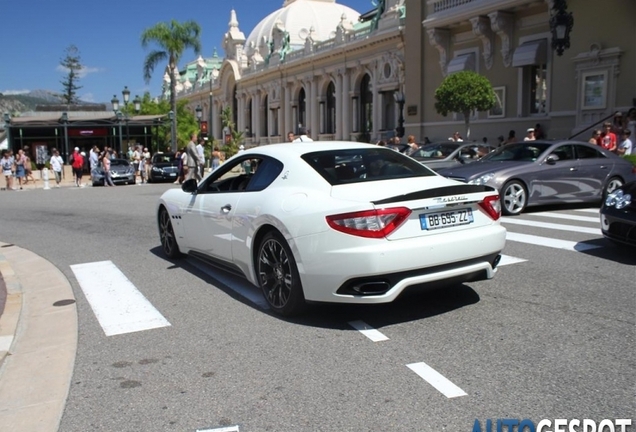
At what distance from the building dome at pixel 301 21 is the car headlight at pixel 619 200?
61.4 metres

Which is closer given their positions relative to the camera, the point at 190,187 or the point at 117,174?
the point at 190,187

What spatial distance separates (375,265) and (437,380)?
3.56 ft

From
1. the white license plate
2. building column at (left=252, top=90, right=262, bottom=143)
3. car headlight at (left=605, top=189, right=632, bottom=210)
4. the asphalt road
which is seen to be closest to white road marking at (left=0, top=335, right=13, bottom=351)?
the asphalt road

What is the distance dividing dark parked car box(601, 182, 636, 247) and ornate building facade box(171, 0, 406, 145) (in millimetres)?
31751

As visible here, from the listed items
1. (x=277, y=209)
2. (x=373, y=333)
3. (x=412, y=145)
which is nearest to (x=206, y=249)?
(x=277, y=209)

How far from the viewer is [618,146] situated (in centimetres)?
1820

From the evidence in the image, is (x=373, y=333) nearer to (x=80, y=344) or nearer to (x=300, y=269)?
(x=300, y=269)

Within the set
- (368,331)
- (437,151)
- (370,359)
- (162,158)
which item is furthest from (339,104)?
(370,359)

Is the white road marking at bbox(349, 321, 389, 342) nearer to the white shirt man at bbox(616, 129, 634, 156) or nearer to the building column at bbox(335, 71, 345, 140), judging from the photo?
the white shirt man at bbox(616, 129, 634, 156)

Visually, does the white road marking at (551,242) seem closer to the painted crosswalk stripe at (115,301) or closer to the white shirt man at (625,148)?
the painted crosswalk stripe at (115,301)

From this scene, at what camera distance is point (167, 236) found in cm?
840

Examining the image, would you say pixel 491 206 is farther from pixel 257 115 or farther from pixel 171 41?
pixel 257 115

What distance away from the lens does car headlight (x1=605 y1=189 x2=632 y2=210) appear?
7.65m

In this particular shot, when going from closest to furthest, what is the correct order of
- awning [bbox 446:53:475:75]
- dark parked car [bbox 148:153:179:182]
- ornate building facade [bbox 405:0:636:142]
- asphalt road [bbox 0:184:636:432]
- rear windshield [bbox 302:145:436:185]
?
asphalt road [bbox 0:184:636:432] < rear windshield [bbox 302:145:436:185] < ornate building facade [bbox 405:0:636:142] < awning [bbox 446:53:475:75] < dark parked car [bbox 148:153:179:182]
